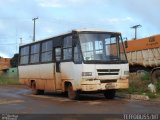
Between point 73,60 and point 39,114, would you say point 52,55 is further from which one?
point 39,114

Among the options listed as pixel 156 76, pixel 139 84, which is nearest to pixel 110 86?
pixel 139 84

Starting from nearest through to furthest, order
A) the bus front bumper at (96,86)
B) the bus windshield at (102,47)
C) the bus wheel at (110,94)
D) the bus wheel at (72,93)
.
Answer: the bus front bumper at (96,86)
the bus windshield at (102,47)
the bus wheel at (72,93)
the bus wheel at (110,94)

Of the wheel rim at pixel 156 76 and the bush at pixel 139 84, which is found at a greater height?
the wheel rim at pixel 156 76

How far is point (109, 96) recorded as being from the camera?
65.9ft

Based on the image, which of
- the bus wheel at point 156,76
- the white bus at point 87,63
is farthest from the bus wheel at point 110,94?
the bus wheel at point 156,76

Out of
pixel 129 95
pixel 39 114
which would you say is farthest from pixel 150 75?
pixel 39 114

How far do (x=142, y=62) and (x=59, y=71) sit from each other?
13317mm

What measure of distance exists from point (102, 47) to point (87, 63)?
130cm

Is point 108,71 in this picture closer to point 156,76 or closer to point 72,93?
point 72,93

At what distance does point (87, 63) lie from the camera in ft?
60.5

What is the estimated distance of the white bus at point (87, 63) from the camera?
1859cm

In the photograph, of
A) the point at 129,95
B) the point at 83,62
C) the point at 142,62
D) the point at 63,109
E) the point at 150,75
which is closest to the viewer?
the point at 63,109

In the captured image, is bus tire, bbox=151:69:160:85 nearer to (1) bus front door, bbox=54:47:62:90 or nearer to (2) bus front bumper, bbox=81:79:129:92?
(2) bus front bumper, bbox=81:79:129:92

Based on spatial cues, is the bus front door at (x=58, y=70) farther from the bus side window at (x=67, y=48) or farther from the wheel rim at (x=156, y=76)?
the wheel rim at (x=156, y=76)
